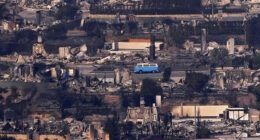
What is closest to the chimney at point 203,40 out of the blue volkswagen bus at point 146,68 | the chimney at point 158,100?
the blue volkswagen bus at point 146,68

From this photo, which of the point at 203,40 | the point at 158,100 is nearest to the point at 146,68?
the point at 158,100

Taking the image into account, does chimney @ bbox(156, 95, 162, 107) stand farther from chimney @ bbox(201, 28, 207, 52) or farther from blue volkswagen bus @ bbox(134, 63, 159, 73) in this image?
chimney @ bbox(201, 28, 207, 52)

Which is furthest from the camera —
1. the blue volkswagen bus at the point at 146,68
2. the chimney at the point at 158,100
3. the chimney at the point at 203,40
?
the chimney at the point at 203,40

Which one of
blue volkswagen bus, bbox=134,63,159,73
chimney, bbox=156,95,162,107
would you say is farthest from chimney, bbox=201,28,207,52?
chimney, bbox=156,95,162,107

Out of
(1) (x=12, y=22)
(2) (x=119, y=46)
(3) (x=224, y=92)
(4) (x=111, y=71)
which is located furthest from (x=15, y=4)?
(3) (x=224, y=92)

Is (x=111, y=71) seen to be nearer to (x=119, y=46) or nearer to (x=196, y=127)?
(x=119, y=46)

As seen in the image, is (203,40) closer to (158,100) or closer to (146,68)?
(146,68)

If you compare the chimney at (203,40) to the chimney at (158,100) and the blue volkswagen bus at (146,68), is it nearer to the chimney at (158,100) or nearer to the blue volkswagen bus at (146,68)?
Answer: the blue volkswagen bus at (146,68)

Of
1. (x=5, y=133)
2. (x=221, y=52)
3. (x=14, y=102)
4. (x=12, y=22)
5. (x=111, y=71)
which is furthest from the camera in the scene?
(x=12, y=22)
